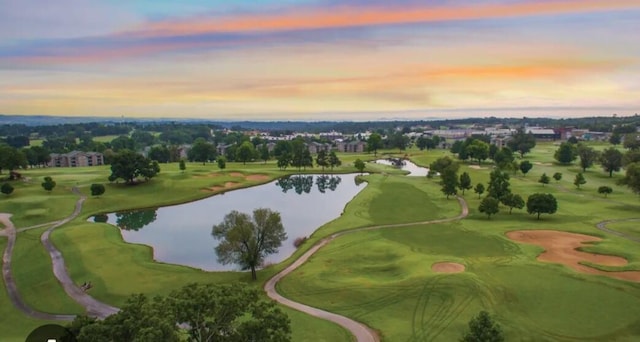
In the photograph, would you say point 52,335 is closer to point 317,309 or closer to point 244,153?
point 317,309

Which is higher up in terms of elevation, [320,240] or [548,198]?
[548,198]

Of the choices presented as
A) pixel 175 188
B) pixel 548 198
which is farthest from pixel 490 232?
pixel 175 188

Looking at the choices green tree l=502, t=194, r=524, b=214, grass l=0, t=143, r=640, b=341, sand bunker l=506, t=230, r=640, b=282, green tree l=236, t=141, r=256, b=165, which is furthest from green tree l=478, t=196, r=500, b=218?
green tree l=236, t=141, r=256, b=165

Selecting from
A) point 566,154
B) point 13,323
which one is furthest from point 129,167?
point 566,154

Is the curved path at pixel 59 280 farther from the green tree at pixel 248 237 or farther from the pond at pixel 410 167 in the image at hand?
the pond at pixel 410 167

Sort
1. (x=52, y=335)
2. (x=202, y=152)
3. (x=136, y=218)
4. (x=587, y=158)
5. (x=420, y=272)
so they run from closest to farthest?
(x=52, y=335) → (x=420, y=272) → (x=136, y=218) → (x=587, y=158) → (x=202, y=152)

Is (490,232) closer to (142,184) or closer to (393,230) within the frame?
(393,230)
